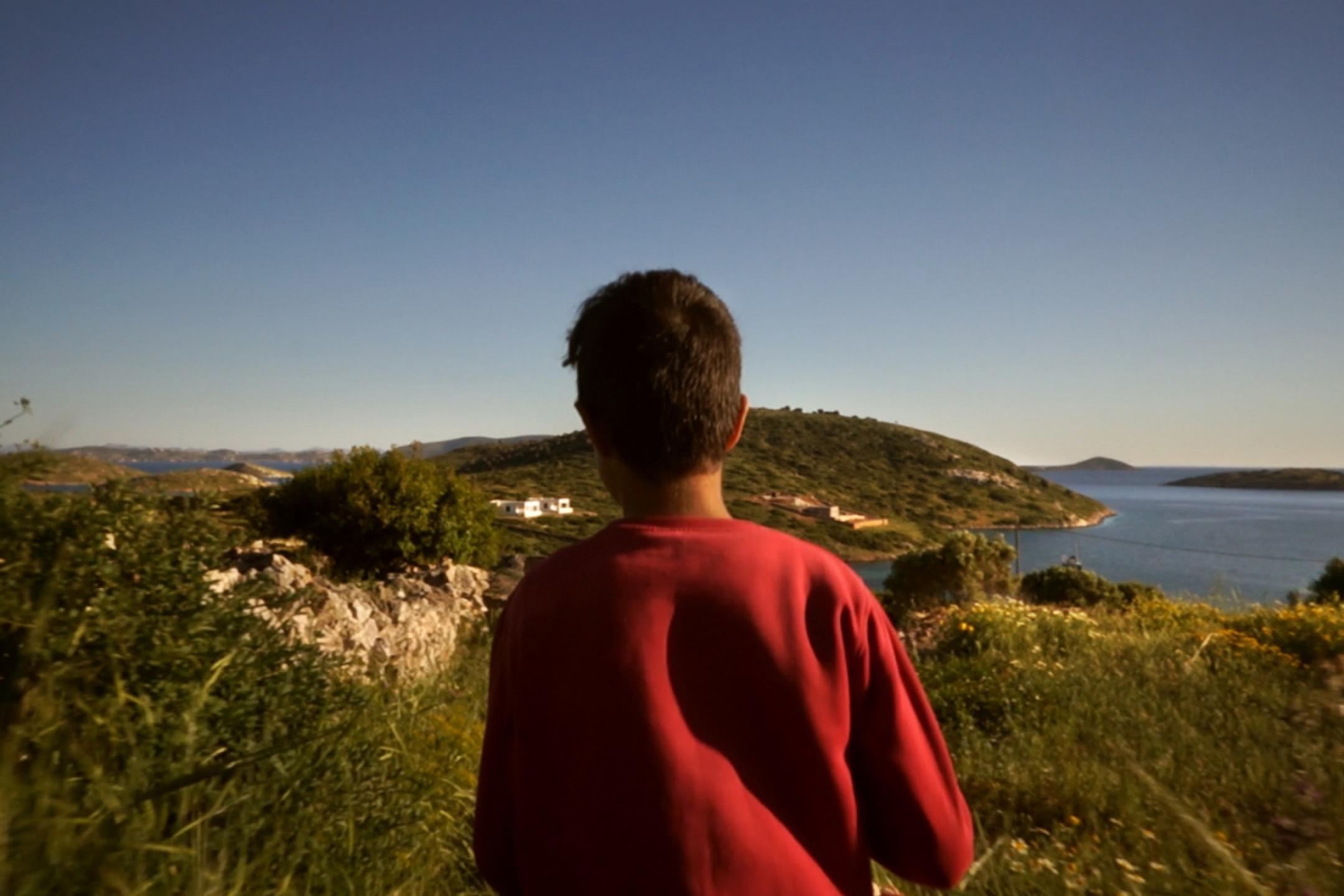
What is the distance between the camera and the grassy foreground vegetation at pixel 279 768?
182 cm

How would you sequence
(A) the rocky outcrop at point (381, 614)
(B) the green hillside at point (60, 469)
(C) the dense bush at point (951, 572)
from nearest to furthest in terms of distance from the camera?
(B) the green hillside at point (60, 469)
(A) the rocky outcrop at point (381, 614)
(C) the dense bush at point (951, 572)

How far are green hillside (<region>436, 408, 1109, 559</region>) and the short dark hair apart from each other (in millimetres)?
12963

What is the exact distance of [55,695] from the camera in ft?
6.66

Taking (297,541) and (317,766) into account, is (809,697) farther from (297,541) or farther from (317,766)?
(297,541)

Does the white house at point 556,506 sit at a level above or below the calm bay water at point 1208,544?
above

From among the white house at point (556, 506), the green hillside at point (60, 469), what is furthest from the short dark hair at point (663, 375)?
the white house at point (556, 506)

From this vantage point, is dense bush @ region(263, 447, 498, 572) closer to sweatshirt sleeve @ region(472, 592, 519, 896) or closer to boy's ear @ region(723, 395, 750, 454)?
sweatshirt sleeve @ region(472, 592, 519, 896)

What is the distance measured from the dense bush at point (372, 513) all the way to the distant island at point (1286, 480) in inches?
3247

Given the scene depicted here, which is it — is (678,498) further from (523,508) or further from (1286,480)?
(1286,480)

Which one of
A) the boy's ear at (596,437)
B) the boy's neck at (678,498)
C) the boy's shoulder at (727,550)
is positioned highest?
the boy's ear at (596,437)

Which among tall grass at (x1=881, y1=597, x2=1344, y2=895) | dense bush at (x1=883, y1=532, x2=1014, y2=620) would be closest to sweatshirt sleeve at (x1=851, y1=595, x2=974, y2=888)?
tall grass at (x1=881, y1=597, x2=1344, y2=895)

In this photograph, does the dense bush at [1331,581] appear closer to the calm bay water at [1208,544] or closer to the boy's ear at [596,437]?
the calm bay water at [1208,544]

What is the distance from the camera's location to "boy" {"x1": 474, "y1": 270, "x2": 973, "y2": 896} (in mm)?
1210

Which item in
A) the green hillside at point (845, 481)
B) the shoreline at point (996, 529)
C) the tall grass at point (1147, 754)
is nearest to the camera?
the tall grass at point (1147, 754)
